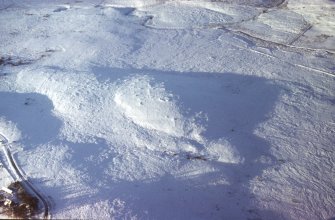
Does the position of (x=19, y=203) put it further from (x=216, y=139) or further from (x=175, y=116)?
(x=216, y=139)

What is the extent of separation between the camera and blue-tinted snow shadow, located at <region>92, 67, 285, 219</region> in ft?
6.56

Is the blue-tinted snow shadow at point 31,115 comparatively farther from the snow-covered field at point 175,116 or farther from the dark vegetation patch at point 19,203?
the dark vegetation patch at point 19,203

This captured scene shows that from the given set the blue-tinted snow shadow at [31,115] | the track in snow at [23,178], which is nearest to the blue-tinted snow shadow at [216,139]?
the track in snow at [23,178]

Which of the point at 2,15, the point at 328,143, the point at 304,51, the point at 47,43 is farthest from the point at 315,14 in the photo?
the point at 2,15

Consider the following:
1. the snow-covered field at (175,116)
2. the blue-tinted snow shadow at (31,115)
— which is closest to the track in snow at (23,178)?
the snow-covered field at (175,116)

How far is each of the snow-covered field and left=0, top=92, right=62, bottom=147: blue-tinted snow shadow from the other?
0.04 feet

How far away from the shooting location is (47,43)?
3768mm

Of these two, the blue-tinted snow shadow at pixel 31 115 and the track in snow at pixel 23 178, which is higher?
the blue-tinted snow shadow at pixel 31 115

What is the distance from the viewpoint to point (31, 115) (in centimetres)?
278

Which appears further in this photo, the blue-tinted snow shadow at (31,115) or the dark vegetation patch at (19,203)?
the blue-tinted snow shadow at (31,115)

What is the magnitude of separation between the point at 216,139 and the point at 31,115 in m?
1.47

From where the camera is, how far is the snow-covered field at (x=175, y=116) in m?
2.08

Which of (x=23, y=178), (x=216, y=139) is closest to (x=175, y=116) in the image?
(x=216, y=139)

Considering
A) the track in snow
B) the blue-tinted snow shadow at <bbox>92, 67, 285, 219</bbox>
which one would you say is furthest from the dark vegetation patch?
the blue-tinted snow shadow at <bbox>92, 67, 285, 219</bbox>
